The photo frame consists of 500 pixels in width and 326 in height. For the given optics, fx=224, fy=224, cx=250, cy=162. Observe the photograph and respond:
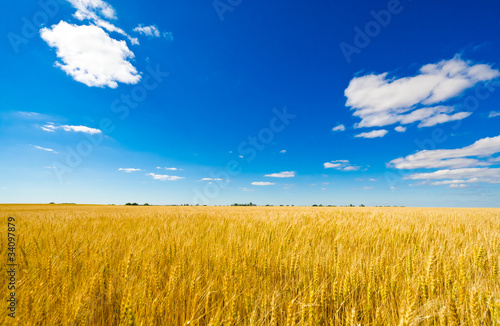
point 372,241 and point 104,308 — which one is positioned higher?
point 372,241

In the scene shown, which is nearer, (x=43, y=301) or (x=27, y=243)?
(x=43, y=301)

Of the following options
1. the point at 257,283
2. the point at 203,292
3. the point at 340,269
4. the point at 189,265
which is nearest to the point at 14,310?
the point at 203,292

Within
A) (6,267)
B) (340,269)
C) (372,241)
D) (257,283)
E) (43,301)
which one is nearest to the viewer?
(43,301)

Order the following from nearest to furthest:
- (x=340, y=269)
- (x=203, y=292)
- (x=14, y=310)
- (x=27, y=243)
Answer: (x=14, y=310), (x=203, y=292), (x=340, y=269), (x=27, y=243)

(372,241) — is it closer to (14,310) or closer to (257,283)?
(257,283)

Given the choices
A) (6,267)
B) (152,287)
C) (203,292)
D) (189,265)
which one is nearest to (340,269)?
(203,292)

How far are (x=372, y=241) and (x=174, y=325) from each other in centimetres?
305

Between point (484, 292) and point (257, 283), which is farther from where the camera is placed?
point (257, 283)

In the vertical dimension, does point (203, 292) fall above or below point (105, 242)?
below

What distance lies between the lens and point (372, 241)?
11.0 ft

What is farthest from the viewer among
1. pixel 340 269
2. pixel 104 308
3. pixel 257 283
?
pixel 340 269

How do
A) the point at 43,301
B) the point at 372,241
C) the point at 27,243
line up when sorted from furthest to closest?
1. the point at 372,241
2. the point at 27,243
3. the point at 43,301

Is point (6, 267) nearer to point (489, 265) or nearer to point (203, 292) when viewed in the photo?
point (203, 292)

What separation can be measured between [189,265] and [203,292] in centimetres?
61
